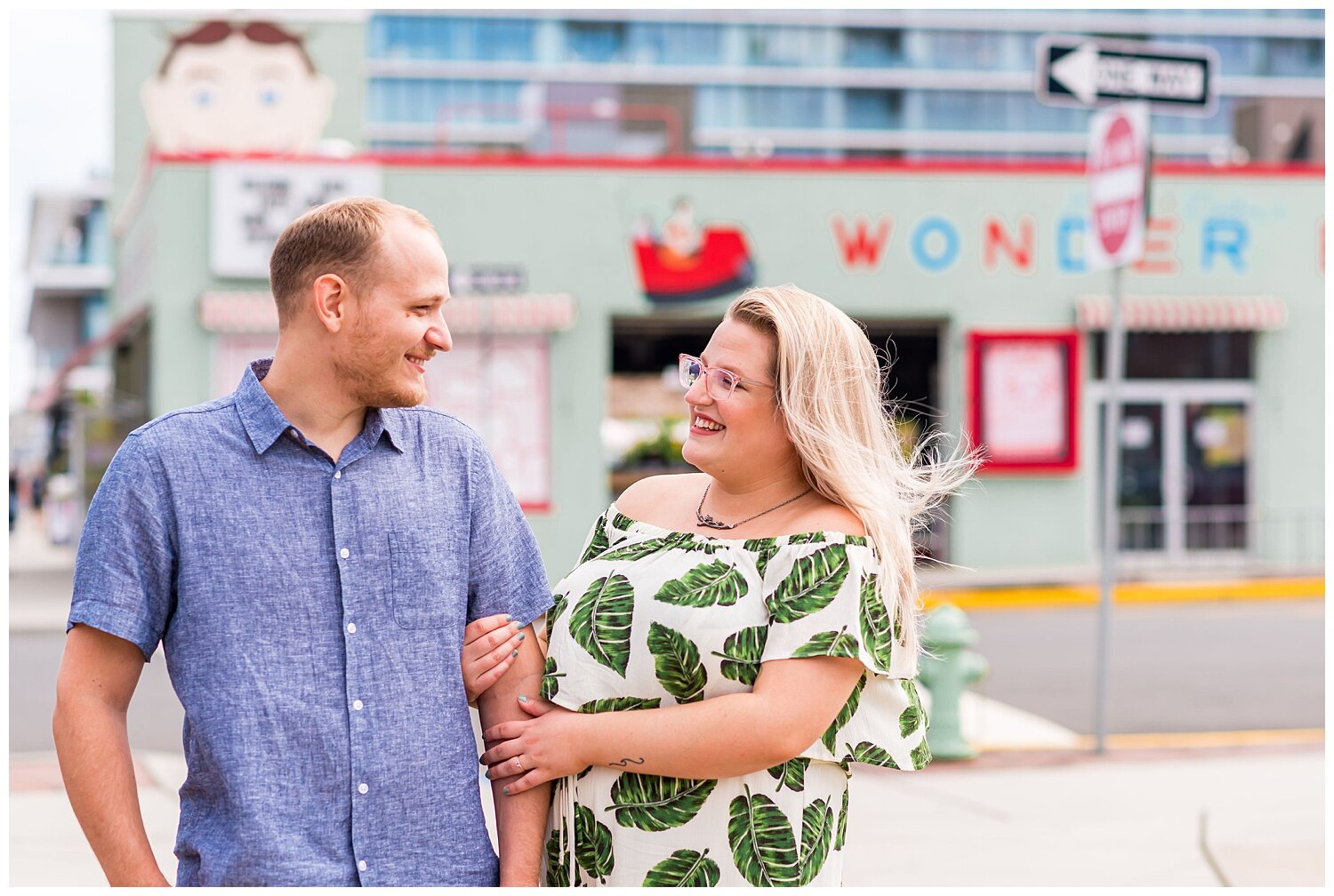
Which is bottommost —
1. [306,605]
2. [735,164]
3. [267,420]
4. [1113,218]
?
[306,605]

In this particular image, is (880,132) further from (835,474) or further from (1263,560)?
(835,474)

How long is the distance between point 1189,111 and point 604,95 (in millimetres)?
70378

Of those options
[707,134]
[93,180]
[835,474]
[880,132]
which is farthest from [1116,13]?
[835,474]

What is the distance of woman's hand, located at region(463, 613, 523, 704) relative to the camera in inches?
94.8

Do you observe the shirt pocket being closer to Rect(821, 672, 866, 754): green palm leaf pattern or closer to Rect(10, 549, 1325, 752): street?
Rect(821, 672, 866, 754): green palm leaf pattern

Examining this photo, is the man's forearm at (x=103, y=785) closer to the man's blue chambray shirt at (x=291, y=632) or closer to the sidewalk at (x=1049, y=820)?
the man's blue chambray shirt at (x=291, y=632)

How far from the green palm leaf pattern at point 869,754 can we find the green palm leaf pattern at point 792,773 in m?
0.08

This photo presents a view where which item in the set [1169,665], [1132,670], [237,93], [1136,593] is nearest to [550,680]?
[1132,670]

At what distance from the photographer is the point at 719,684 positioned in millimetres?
2377

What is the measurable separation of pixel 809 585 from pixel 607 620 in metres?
0.35

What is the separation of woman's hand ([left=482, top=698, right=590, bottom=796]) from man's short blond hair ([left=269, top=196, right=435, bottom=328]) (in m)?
0.76

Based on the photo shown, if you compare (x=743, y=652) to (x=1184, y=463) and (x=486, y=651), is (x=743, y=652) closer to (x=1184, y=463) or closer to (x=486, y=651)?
(x=486, y=651)

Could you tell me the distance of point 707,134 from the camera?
252 feet

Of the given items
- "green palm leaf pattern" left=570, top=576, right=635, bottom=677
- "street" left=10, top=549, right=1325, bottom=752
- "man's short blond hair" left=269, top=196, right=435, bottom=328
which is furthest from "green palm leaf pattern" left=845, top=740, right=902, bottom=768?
"street" left=10, top=549, right=1325, bottom=752
